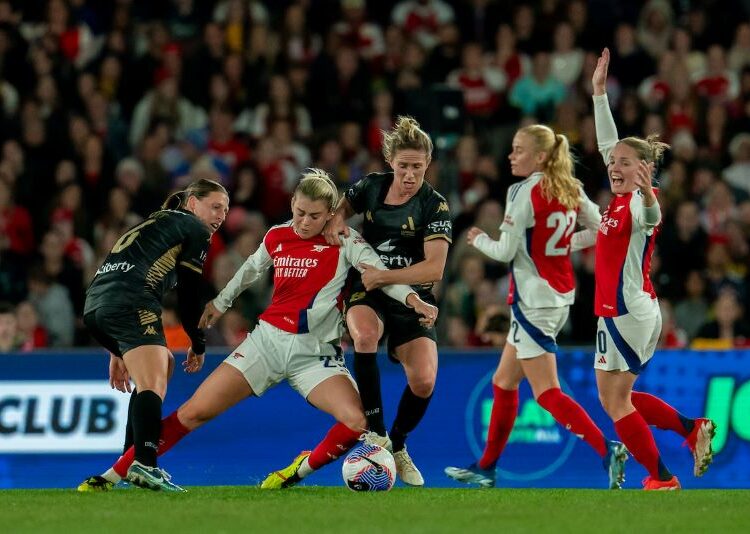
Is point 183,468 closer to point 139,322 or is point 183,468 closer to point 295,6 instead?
point 139,322

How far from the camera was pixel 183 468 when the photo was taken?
35.0ft

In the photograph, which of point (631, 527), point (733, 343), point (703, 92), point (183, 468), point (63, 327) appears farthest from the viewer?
point (703, 92)

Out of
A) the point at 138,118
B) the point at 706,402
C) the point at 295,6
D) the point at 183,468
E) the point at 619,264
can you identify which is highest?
the point at 295,6

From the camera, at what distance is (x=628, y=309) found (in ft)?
29.0

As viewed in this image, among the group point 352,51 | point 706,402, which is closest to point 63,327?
point 352,51

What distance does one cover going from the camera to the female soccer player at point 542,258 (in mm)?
9078

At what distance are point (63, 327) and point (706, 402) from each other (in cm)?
594

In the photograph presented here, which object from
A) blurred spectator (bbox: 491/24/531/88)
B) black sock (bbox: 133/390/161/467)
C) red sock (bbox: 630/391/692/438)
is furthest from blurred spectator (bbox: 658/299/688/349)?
black sock (bbox: 133/390/161/467)

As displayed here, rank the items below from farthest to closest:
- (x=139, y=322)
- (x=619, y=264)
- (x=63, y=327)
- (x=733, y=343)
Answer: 1. (x=63, y=327)
2. (x=733, y=343)
3. (x=619, y=264)
4. (x=139, y=322)

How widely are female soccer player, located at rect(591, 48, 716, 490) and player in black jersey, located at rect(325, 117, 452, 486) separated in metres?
1.02

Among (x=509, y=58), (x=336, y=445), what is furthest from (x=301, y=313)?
(x=509, y=58)

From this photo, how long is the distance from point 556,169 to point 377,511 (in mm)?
2798

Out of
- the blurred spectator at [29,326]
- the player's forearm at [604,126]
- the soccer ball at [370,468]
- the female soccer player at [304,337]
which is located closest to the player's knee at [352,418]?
the female soccer player at [304,337]

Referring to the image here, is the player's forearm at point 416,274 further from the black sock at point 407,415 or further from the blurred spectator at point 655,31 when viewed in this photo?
the blurred spectator at point 655,31
